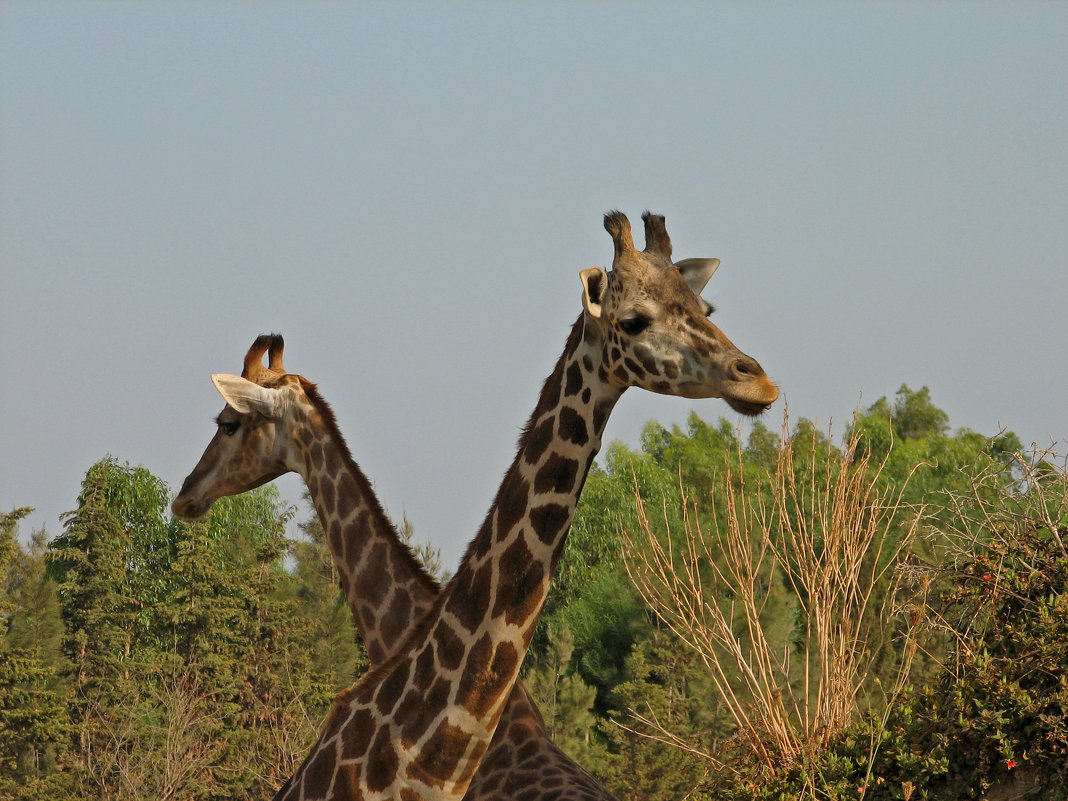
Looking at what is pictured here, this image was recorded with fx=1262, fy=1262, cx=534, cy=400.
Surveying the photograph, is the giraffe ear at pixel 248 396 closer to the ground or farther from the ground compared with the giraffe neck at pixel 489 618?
farther from the ground

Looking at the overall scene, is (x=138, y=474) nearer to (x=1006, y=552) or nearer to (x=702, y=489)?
(x=702, y=489)

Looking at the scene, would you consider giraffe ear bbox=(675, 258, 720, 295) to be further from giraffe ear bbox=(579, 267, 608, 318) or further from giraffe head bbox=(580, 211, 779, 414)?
giraffe ear bbox=(579, 267, 608, 318)

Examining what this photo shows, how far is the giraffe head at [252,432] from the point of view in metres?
7.35

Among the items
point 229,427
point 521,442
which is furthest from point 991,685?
point 229,427

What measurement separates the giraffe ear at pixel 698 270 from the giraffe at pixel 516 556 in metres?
0.29

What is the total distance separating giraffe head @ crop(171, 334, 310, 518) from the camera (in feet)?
24.1

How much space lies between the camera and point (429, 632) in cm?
470

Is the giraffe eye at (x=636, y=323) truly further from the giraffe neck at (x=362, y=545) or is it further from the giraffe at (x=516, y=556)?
the giraffe neck at (x=362, y=545)

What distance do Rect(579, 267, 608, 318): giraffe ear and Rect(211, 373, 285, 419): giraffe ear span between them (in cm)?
340

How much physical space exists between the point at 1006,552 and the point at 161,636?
22.6m

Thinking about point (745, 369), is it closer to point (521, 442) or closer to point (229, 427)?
point (521, 442)

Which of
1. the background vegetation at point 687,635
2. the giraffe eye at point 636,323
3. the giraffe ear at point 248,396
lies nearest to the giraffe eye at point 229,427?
the giraffe ear at point 248,396

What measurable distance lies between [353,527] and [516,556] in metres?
2.49

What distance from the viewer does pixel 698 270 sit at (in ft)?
16.3
